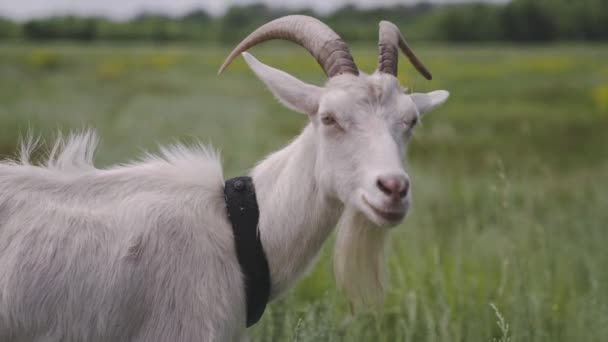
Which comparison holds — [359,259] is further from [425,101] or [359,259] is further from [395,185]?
[425,101]

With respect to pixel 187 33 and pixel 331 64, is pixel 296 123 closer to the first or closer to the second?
pixel 331 64

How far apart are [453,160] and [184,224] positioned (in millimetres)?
11523

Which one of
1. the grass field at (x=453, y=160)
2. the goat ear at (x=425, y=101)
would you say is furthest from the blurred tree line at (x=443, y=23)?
the goat ear at (x=425, y=101)

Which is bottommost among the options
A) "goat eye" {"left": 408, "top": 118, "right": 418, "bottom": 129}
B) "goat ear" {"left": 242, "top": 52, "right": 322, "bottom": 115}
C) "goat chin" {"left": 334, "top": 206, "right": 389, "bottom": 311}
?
"goat chin" {"left": 334, "top": 206, "right": 389, "bottom": 311}

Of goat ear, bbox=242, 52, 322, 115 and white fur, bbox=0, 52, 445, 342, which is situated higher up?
goat ear, bbox=242, 52, 322, 115

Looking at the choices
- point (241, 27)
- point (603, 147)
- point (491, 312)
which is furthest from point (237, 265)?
point (241, 27)

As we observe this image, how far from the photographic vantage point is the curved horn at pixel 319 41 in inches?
116

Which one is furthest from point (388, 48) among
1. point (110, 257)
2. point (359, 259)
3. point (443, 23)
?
point (443, 23)

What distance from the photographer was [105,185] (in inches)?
113

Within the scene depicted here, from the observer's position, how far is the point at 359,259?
3074 millimetres

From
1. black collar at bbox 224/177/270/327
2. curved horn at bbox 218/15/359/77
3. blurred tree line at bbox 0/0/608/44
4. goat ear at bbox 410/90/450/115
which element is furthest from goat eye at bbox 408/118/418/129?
blurred tree line at bbox 0/0/608/44

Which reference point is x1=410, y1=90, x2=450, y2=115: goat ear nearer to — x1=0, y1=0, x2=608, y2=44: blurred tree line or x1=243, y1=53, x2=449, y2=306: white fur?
x1=243, y1=53, x2=449, y2=306: white fur

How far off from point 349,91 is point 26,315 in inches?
64.9

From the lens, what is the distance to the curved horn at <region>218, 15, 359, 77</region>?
9.64 feet
